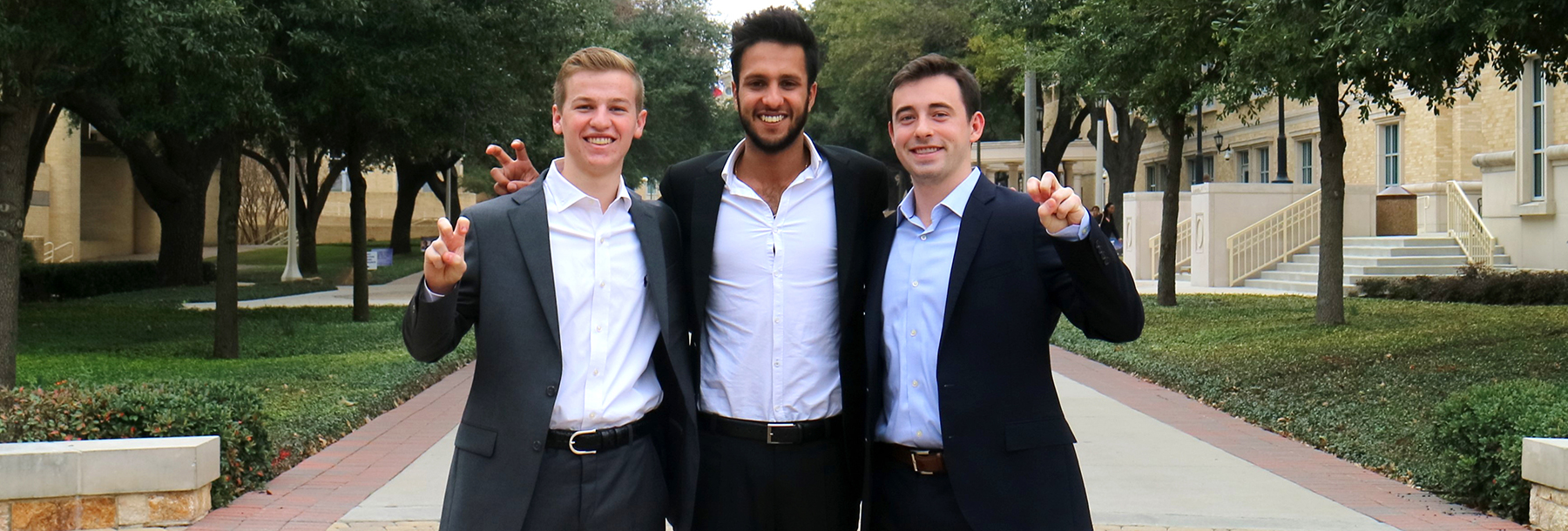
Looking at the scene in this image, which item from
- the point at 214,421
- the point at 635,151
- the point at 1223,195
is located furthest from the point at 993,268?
the point at 635,151

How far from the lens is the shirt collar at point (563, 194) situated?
351 centimetres

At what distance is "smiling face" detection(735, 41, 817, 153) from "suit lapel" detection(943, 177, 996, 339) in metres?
0.56

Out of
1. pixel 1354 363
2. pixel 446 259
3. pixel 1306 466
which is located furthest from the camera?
pixel 1354 363

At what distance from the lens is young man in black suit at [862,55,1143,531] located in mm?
3377

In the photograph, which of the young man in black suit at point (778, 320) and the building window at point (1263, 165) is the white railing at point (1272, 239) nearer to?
the building window at point (1263, 165)

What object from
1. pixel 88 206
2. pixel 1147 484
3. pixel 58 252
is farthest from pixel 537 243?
pixel 88 206

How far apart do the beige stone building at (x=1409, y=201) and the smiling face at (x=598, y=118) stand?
18088mm

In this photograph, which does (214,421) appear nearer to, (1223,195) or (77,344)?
(77,344)

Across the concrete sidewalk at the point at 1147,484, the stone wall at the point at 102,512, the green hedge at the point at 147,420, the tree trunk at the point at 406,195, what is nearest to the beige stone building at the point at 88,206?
the tree trunk at the point at 406,195

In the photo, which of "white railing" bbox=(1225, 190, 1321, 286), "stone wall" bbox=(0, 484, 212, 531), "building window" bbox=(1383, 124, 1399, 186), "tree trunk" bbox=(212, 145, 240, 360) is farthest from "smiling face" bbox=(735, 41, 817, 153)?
"building window" bbox=(1383, 124, 1399, 186)

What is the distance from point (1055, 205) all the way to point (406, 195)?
39.5 m

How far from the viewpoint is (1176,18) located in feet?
42.0

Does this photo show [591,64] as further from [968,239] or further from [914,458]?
[914,458]

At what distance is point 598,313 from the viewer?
3410 millimetres
